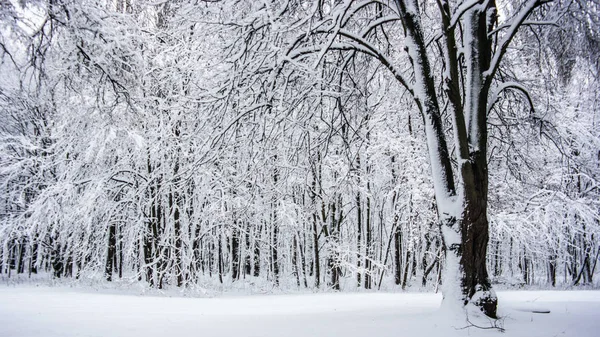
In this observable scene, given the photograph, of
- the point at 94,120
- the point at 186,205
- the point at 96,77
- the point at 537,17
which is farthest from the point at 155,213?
the point at 537,17

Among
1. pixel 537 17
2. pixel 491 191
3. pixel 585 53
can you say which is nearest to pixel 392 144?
pixel 491 191

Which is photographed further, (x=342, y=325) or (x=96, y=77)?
(x=96, y=77)

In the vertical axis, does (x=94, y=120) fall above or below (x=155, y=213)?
above

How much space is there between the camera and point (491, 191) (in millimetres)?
14461

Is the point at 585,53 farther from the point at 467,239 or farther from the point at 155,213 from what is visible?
the point at 155,213

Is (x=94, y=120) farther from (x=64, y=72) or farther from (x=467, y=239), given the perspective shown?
(x=467, y=239)

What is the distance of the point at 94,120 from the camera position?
40.4 ft

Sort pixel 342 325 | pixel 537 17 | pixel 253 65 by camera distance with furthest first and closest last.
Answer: pixel 537 17, pixel 253 65, pixel 342 325

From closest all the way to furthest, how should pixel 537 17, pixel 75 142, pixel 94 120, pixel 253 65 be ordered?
pixel 253 65 < pixel 537 17 < pixel 94 120 < pixel 75 142

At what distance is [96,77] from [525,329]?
6378 mm

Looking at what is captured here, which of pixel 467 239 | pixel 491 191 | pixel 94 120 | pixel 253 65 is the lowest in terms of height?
pixel 467 239

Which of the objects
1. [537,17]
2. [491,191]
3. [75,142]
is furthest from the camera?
[491,191]

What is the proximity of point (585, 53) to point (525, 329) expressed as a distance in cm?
435

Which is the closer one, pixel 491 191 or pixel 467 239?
pixel 467 239
